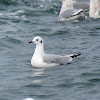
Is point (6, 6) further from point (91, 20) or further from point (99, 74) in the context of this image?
point (99, 74)

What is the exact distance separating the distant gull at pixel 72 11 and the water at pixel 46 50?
292mm

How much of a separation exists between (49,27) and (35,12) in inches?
101

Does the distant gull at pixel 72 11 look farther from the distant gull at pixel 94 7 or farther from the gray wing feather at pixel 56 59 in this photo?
the gray wing feather at pixel 56 59

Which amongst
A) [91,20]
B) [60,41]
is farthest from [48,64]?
[91,20]

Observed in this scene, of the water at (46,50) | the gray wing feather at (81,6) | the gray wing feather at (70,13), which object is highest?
the gray wing feather at (81,6)

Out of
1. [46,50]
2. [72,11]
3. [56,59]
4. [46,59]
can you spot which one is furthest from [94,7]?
[46,59]

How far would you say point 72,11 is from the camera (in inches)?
711

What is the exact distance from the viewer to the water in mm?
10586

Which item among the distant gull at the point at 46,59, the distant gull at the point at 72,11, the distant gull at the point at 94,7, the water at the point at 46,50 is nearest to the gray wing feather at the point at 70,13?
the distant gull at the point at 72,11

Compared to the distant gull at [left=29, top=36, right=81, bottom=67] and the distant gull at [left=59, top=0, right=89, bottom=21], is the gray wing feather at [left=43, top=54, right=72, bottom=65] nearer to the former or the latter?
the distant gull at [left=29, top=36, right=81, bottom=67]

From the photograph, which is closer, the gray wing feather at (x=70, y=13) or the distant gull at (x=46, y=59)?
the distant gull at (x=46, y=59)

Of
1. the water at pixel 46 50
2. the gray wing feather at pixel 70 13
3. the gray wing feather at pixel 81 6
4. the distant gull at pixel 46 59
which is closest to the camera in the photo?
the water at pixel 46 50

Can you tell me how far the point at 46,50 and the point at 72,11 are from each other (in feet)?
13.9

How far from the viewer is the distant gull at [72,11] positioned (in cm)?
1791
